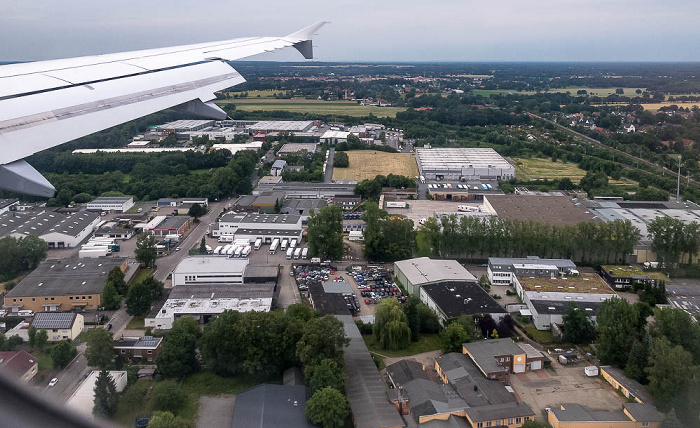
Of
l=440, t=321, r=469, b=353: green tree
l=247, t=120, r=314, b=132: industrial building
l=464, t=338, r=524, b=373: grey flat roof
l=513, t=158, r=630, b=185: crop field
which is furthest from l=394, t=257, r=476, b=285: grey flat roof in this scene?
l=247, t=120, r=314, b=132: industrial building

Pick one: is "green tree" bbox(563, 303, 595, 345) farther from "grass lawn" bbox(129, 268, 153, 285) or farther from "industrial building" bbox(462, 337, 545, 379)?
"grass lawn" bbox(129, 268, 153, 285)

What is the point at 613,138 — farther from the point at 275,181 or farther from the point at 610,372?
the point at 610,372

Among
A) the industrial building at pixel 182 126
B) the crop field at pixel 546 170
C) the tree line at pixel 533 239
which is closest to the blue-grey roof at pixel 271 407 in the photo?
the tree line at pixel 533 239

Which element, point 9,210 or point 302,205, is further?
point 302,205

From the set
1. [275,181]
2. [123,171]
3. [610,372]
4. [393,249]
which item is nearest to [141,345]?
[393,249]

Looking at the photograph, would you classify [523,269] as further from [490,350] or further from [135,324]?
[135,324]

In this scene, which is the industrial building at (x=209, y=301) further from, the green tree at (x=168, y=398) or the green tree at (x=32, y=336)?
the green tree at (x=168, y=398)
